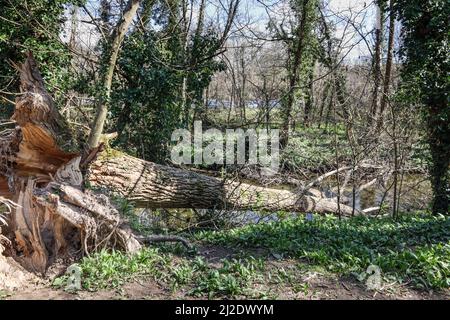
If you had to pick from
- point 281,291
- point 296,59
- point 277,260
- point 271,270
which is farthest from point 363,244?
point 296,59

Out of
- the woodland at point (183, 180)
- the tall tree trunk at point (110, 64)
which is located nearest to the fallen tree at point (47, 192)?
the woodland at point (183, 180)

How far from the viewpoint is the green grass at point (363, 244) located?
4.14 meters

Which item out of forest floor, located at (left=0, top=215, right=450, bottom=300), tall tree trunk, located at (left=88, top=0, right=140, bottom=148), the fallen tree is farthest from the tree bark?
forest floor, located at (left=0, top=215, right=450, bottom=300)

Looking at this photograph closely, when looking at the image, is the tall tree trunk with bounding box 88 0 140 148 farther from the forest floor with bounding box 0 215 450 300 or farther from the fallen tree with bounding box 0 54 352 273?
the forest floor with bounding box 0 215 450 300

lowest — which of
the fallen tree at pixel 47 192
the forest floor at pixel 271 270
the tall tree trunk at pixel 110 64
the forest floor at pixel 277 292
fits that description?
the forest floor at pixel 277 292

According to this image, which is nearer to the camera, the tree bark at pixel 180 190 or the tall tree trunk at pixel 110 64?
the tree bark at pixel 180 190

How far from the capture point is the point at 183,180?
339 inches

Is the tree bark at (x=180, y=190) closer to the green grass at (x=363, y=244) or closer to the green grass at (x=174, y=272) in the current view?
the green grass at (x=363, y=244)

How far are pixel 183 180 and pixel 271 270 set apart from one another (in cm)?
465

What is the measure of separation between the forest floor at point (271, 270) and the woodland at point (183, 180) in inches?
0.8

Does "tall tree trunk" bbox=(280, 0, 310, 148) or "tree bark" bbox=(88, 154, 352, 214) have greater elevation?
"tall tree trunk" bbox=(280, 0, 310, 148)

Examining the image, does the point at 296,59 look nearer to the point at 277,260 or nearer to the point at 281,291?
the point at 277,260

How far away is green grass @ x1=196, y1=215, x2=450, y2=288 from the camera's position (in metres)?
4.14

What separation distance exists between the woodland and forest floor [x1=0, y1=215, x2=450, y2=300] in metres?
0.02
